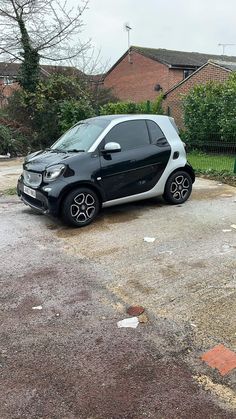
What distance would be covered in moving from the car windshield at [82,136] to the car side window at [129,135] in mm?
202

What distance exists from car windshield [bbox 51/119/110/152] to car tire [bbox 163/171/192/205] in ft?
5.17

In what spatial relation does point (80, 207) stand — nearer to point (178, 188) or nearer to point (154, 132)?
point (154, 132)

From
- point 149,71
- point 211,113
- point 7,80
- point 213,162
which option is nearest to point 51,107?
point 7,80

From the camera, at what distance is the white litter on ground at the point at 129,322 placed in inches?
134

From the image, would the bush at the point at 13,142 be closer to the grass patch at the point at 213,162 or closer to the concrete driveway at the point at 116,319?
the grass patch at the point at 213,162

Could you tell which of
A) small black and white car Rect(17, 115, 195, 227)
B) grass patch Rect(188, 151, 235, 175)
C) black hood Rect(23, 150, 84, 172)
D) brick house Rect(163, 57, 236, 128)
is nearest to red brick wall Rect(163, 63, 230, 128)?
brick house Rect(163, 57, 236, 128)

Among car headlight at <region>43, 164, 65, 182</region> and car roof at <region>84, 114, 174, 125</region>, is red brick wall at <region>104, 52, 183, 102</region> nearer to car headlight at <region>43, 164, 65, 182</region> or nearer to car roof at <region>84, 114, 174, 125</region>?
car roof at <region>84, 114, 174, 125</region>

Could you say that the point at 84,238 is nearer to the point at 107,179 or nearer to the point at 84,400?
the point at 107,179

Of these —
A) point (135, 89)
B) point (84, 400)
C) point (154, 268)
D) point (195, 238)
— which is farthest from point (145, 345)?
point (135, 89)

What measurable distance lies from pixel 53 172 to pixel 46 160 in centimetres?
47

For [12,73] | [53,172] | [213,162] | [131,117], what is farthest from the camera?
[12,73]

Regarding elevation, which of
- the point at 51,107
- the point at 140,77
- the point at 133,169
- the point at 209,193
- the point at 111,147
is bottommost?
the point at 209,193

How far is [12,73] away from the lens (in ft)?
63.5

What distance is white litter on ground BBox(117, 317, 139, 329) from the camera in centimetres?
342
